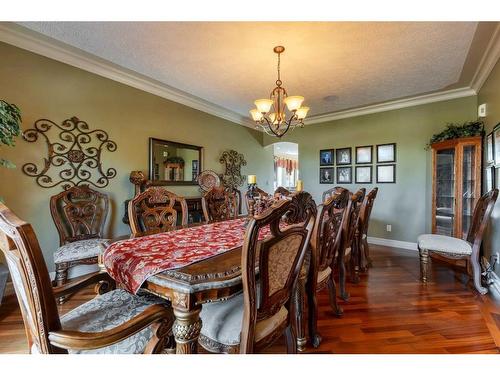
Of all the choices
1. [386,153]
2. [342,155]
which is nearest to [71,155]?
[342,155]

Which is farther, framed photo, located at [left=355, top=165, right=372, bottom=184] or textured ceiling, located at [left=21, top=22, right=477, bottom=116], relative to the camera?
framed photo, located at [left=355, top=165, right=372, bottom=184]

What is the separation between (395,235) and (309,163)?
2.14 meters

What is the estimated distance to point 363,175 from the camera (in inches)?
177

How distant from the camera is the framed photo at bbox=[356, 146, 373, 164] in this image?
441 centimetres

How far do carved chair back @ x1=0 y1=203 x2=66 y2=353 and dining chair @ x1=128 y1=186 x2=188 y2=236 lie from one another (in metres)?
1.06

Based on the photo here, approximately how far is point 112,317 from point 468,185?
13.7 feet

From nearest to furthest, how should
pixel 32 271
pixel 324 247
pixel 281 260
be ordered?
pixel 32 271 → pixel 281 260 → pixel 324 247

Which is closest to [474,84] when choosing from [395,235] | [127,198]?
[395,235]

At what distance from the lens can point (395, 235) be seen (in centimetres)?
416

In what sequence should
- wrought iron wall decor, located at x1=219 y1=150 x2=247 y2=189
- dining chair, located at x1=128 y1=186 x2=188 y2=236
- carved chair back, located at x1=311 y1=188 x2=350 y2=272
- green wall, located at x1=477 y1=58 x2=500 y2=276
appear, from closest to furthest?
carved chair back, located at x1=311 y1=188 x2=350 y2=272 < dining chair, located at x1=128 y1=186 x2=188 y2=236 < green wall, located at x1=477 y1=58 x2=500 y2=276 < wrought iron wall decor, located at x1=219 y1=150 x2=247 y2=189

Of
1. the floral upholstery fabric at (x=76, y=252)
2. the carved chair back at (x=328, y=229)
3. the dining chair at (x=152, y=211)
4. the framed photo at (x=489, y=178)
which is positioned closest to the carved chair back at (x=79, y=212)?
the floral upholstery fabric at (x=76, y=252)

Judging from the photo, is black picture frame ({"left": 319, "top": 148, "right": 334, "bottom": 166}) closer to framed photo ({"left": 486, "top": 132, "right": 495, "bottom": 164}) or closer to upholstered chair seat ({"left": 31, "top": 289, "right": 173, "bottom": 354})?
framed photo ({"left": 486, "top": 132, "right": 495, "bottom": 164})

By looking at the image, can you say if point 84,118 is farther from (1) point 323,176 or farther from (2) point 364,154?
(2) point 364,154

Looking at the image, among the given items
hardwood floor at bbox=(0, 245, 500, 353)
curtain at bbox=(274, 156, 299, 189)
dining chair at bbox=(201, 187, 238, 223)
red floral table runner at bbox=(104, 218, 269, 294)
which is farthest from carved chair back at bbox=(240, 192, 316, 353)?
→ curtain at bbox=(274, 156, 299, 189)
